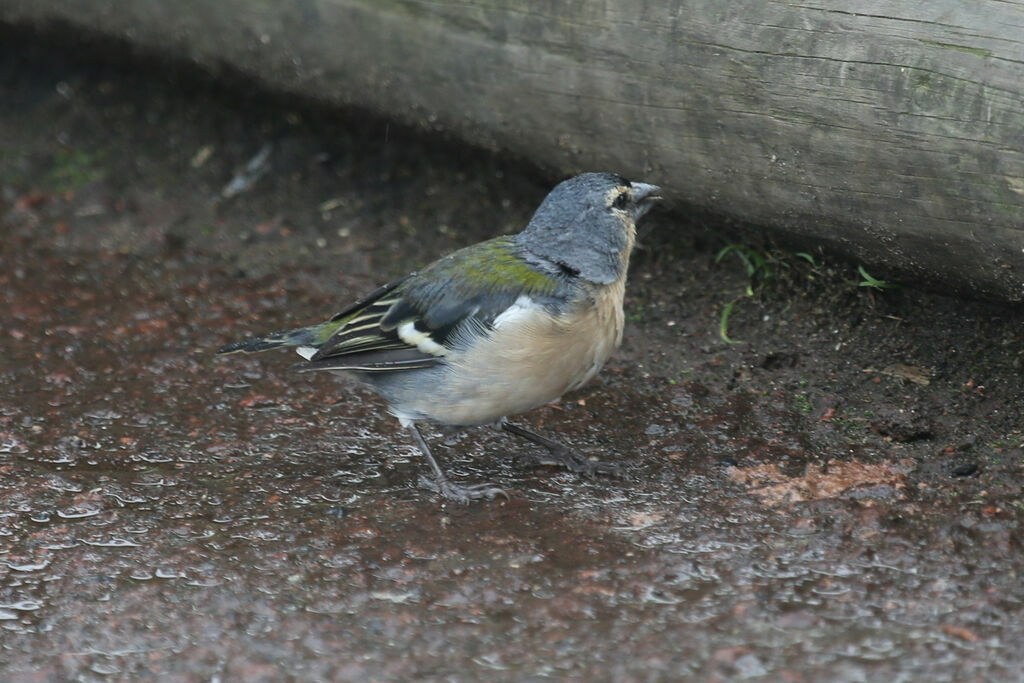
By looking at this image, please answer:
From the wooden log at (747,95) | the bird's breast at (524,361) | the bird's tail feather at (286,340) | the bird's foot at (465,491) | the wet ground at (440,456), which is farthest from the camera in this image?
the bird's tail feather at (286,340)

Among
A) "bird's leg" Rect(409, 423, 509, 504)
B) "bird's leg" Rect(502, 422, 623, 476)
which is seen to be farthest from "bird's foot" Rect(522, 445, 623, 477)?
"bird's leg" Rect(409, 423, 509, 504)

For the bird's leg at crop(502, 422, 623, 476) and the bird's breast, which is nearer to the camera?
the bird's breast

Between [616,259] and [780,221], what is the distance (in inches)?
29.2

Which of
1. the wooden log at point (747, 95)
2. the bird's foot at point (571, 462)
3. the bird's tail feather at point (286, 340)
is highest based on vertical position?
the wooden log at point (747, 95)

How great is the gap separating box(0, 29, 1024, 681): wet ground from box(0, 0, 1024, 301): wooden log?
432 millimetres

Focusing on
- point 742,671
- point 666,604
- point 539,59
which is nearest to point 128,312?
point 539,59

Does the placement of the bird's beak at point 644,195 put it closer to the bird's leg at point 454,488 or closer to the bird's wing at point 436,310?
the bird's wing at point 436,310

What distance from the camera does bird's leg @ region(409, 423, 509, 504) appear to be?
14.3ft

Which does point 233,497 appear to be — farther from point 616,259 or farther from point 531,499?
point 616,259

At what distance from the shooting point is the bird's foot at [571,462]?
14.9ft

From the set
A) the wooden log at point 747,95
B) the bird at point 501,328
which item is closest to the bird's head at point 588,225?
the bird at point 501,328

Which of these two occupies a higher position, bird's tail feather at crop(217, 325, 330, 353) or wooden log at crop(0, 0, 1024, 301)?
wooden log at crop(0, 0, 1024, 301)

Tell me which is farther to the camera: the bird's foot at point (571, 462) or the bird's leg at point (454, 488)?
the bird's foot at point (571, 462)

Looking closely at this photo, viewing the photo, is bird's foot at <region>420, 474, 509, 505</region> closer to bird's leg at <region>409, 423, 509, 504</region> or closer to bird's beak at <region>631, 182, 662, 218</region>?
bird's leg at <region>409, 423, 509, 504</region>
